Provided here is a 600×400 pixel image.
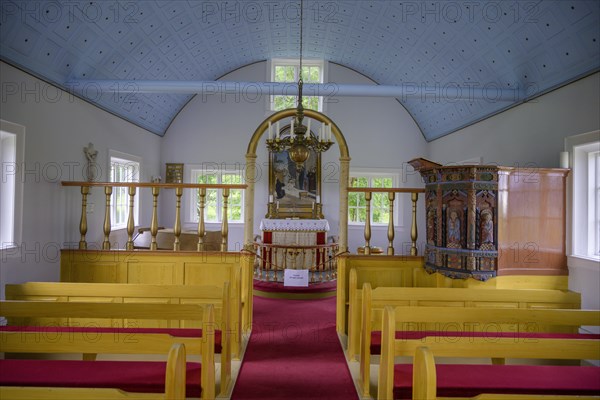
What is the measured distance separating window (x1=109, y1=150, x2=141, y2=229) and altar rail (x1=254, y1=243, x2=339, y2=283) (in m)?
2.44

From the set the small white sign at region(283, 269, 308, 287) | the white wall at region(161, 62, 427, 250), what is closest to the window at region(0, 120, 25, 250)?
the small white sign at region(283, 269, 308, 287)

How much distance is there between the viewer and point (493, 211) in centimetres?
394

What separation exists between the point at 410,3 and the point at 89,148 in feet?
16.4

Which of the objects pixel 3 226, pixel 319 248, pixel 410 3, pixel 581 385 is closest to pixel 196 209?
pixel 319 248

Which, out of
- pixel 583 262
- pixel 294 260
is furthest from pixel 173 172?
pixel 583 262

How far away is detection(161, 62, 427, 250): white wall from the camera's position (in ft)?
31.9

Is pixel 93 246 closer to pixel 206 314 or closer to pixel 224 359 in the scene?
pixel 224 359

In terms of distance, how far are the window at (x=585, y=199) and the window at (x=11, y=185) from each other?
18.9 feet

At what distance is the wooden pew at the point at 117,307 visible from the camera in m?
2.62

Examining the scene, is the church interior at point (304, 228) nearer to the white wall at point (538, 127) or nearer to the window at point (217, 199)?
the white wall at point (538, 127)

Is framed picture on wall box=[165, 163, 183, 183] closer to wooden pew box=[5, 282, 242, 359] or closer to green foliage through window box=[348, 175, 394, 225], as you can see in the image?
green foliage through window box=[348, 175, 394, 225]

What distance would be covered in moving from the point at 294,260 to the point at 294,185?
2.87 meters

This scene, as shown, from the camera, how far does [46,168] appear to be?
4809 mm

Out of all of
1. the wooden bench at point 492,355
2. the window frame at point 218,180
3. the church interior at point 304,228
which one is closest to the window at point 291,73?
the church interior at point 304,228
